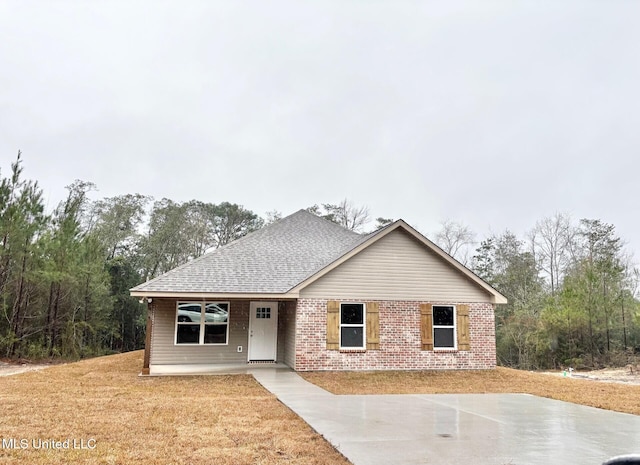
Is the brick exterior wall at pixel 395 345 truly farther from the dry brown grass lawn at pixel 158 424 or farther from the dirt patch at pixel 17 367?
the dirt patch at pixel 17 367

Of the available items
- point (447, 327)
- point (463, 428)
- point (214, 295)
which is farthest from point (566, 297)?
point (463, 428)

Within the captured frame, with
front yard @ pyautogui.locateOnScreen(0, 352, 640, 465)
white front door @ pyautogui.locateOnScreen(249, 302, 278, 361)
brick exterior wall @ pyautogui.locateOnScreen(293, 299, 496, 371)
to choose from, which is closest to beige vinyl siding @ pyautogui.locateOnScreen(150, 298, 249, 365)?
white front door @ pyautogui.locateOnScreen(249, 302, 278, 361)

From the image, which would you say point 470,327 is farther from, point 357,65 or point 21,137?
point 21,137

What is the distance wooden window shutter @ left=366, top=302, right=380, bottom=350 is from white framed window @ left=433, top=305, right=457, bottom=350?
1906 mm

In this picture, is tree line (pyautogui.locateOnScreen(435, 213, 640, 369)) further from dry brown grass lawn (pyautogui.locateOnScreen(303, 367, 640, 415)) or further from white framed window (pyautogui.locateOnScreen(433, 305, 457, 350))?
white framed window (pyautogui.locateOnScreen(433, 305, 457, 350))

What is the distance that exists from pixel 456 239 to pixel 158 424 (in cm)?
3351

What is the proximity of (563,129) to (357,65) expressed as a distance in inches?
483

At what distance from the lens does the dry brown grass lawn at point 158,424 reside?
15.3 ft

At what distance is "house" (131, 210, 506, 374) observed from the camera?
1276 cm

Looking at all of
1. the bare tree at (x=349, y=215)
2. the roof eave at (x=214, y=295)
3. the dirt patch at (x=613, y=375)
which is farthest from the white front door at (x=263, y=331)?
the bare tree at (x=349, y=215)

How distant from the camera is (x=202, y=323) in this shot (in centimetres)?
1396

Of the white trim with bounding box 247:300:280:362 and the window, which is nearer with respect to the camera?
the window

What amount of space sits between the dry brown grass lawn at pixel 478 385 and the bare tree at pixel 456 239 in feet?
77.1

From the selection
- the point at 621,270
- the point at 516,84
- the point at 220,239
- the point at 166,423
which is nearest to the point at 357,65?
the point at 516,84
